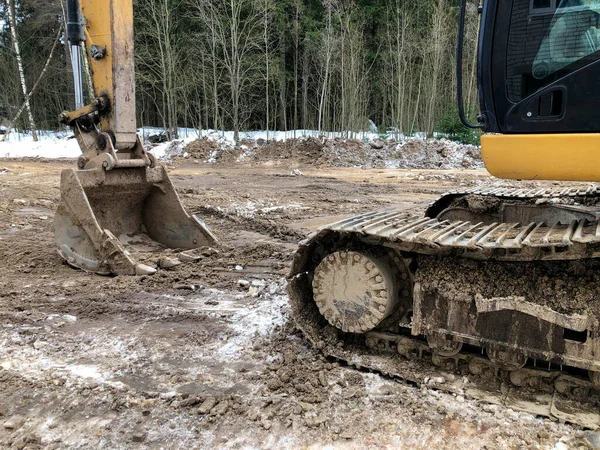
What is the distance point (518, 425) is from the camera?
105 inches

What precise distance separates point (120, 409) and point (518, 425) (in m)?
2.09

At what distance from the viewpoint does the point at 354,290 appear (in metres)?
3.24

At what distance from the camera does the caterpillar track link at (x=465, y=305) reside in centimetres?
268

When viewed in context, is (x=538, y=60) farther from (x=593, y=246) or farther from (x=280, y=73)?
(x=280, y=73)

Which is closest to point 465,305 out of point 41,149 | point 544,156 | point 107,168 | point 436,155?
point 544,156

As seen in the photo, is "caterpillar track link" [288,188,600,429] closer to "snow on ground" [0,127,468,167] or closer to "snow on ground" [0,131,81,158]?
"snow on ground" [0,127,468,167]

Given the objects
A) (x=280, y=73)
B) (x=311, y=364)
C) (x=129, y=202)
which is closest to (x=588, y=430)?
(x=311, y=364)

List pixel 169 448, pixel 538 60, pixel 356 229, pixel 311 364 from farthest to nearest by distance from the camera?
pixel 311 364
pixel 356 229
pixel 538 60
pixel 169 448

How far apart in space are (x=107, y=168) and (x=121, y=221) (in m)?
0.83

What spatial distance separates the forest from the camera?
2233 centimetres

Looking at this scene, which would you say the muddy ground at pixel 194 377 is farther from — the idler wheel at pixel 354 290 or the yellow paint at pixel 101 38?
the yellow paint at pixel 101 38

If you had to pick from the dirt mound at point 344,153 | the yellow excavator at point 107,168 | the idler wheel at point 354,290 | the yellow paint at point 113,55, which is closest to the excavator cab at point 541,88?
the idler wheel at point 354,290

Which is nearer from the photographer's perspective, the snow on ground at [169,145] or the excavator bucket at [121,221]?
the excavator bucket at [121,221]

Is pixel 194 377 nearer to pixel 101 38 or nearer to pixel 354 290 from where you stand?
pixel 354 290
